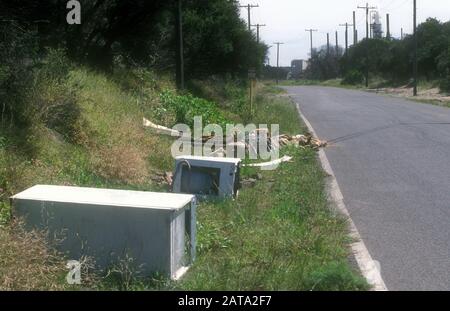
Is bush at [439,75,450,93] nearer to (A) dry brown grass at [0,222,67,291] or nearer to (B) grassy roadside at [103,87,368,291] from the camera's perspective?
(B) grassy roadside at [103,87,368,291]


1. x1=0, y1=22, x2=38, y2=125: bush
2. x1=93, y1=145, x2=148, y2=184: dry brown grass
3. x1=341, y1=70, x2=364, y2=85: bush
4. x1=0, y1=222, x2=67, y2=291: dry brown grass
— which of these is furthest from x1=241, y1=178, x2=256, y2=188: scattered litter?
x1=341, y1=70, x2=364, y2=85: bush

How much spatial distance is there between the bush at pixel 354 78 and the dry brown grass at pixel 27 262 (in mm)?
78128

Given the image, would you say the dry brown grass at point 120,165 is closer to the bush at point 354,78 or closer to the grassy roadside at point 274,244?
the grassy roadside at point 274,244

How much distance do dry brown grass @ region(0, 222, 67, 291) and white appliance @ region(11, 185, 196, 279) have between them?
0.47ft

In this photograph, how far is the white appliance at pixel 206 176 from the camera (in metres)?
8.22

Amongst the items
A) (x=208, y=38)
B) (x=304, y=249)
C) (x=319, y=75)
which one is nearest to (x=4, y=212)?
(x=304, y=249)

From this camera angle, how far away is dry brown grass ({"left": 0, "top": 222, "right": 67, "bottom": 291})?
4758mm

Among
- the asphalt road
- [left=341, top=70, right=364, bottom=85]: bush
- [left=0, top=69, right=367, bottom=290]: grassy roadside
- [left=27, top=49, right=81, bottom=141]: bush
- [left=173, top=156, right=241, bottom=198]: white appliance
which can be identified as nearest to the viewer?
[left=0, top=69, right=367, bottom=290]: grassy roadside

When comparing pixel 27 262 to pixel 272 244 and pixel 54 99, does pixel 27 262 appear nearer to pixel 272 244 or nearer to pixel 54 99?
pixel 272 244

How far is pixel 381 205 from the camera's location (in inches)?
340

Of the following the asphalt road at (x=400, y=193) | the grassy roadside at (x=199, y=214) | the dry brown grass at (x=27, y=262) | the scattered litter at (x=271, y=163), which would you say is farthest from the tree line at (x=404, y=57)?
the dry brown grass at (x=27, y=262)

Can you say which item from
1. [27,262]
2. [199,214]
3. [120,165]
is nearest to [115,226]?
[27,262]

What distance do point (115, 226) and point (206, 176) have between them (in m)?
3.17

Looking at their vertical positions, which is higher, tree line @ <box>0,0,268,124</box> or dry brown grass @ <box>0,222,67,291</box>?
tree line @ <box>0,0,268,124</box>
